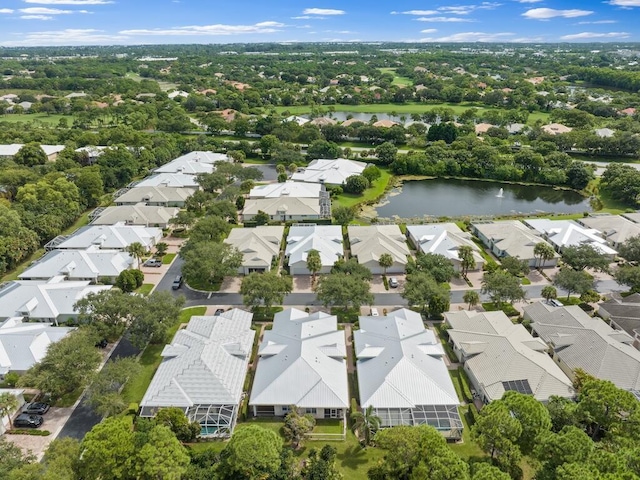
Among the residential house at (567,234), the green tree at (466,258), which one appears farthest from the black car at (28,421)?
the residential house at (567,234)

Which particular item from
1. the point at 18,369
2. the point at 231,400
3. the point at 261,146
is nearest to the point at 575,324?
the point at 231,400

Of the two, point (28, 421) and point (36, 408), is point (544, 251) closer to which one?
point (36, 408)

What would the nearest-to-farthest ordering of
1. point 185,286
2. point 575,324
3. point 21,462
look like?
point 21,462
point 575,324
point 185,286

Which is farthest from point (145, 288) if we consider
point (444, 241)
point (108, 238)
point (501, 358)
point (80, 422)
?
point (501, 358)

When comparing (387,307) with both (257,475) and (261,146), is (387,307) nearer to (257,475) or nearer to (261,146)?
(257,475)

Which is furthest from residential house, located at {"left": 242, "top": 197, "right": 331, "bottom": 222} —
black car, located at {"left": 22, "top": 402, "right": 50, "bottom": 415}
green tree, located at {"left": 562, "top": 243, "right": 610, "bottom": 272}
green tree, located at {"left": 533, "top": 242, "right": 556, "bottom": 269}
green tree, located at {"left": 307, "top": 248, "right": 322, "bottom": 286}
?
black car, located at {"left": 22, "top": 402, "right": 50, "bottom": 415}

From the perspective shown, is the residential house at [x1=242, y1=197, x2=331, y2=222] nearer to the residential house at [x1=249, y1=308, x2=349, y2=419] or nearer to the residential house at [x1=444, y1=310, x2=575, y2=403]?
the residential house at [x1=249, y1=308, x2=349, y2=419]
